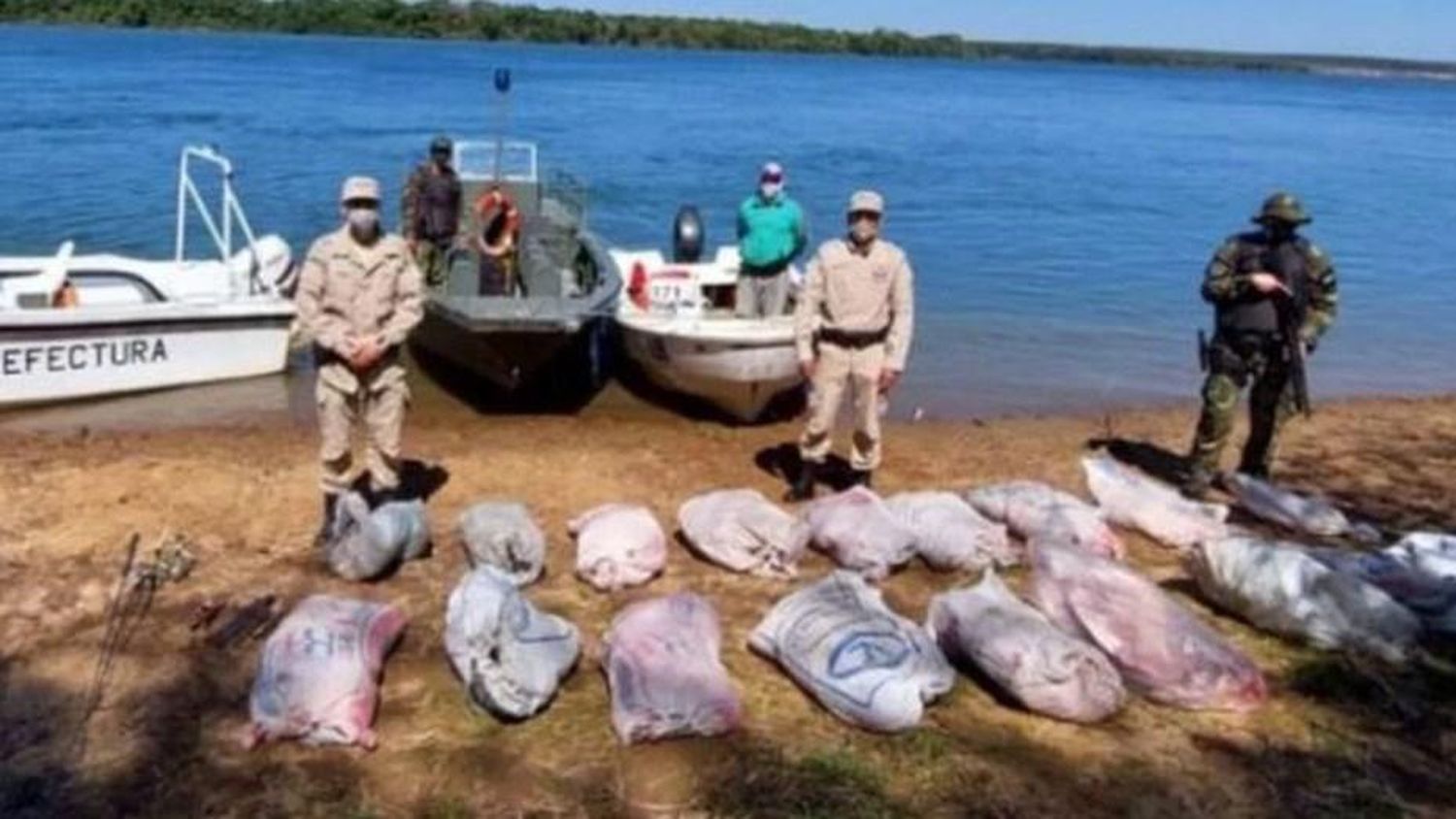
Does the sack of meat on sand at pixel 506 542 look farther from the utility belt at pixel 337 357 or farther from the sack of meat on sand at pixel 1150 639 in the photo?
the sack of meat on sand at pixel 1150 639

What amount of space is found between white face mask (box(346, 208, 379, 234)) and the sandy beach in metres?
1.51

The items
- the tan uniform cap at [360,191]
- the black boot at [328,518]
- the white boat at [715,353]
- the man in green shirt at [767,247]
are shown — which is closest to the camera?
the tan uniform cap at [360,191]

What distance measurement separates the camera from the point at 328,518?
21.5 ft

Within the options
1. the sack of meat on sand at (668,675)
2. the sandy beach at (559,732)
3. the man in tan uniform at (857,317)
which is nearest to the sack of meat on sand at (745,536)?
the sandy beach at (559,732)

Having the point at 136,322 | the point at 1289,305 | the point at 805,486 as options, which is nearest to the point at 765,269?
the point at 805,486

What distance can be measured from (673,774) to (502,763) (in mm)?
560

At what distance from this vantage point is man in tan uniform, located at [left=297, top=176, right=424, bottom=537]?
20.2 ft

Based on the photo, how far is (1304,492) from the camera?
26.8 feet

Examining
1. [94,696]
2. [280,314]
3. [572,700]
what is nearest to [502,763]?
[572,700]

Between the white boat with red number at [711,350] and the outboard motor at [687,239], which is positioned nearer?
the white boat with red number at [711,350]

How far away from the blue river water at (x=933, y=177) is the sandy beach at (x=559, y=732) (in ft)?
20.1

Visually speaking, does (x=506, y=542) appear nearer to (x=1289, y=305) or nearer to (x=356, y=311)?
(x=356, y=311)

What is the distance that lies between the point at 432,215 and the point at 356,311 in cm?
479

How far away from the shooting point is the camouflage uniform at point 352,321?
20.3ft
